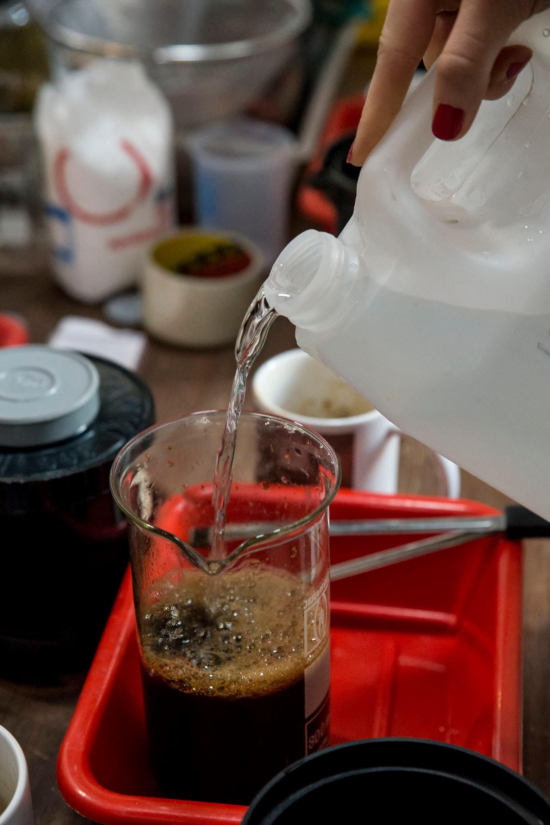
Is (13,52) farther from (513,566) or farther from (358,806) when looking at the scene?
(358,806)

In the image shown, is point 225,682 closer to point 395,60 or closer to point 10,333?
point 395,60

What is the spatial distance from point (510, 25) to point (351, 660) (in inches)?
16.4

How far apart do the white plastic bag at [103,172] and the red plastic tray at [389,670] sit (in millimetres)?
523

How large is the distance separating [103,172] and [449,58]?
687 millimetres

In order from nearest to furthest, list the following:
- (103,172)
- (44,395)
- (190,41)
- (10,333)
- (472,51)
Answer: (472,51) < (44,395) < (10,333) < (103,172) < (190,41)

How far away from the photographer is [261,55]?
3.87 feet

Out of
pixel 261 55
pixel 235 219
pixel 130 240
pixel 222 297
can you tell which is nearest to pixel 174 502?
pixel 222 297

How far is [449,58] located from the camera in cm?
37

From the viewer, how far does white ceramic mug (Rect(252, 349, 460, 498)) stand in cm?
68

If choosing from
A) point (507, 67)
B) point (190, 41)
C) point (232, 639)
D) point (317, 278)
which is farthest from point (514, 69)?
point (190, 41)

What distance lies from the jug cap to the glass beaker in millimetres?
88

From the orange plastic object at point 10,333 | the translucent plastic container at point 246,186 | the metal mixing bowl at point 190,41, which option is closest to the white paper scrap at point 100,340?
the orange plastic object at point 10,333

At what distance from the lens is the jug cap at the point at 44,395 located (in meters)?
0.56

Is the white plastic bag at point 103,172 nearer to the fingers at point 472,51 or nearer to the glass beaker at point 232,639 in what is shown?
the glass beaker at point 232,639
